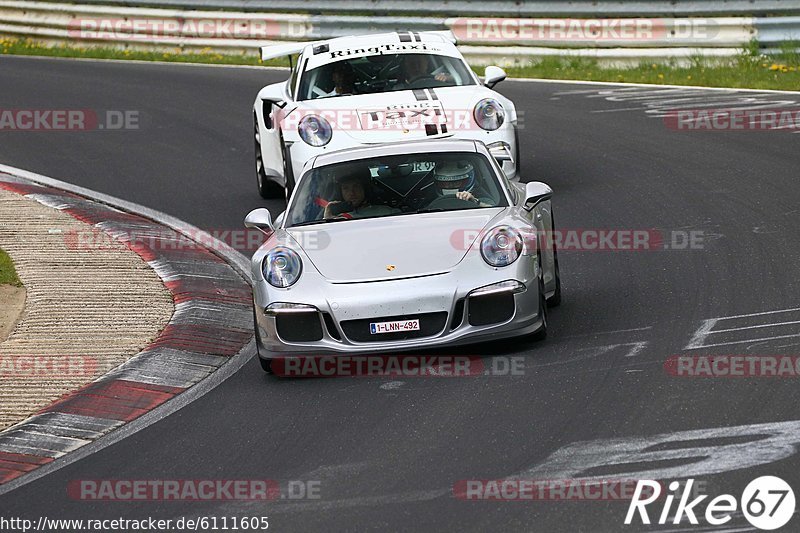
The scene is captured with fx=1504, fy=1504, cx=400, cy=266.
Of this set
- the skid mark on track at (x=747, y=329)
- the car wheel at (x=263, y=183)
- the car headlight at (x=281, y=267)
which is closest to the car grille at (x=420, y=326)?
the car headlight at (x=281, y=267)

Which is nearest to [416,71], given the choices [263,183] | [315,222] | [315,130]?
[315,130]

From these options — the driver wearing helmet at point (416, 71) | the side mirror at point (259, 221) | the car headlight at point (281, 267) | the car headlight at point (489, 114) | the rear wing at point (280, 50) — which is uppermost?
the rear wing at point (280, 50)

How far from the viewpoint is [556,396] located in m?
7.58

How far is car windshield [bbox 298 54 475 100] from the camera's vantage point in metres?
13.2

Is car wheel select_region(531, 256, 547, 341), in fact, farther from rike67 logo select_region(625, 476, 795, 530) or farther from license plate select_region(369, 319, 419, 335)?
rike67 logo select_region(625, 476, 795, 530)

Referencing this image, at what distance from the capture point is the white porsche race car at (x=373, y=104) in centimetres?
1227

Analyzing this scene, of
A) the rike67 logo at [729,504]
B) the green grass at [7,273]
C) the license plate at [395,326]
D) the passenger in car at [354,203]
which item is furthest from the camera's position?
the green grass at [7,273]

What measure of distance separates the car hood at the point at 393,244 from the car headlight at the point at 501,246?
103mm

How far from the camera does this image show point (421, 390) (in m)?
7.93

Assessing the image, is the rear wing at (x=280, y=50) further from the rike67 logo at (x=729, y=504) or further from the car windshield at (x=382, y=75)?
the rike67 logo at (x=729, y=504)

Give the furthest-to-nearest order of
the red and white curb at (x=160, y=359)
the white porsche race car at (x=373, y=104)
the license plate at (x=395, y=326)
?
the white porsche race car at (x=373, y=104) < the license plate at (x=395, y=326) < the red and white curb at (x=160, y=359)

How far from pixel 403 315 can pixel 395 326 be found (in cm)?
8

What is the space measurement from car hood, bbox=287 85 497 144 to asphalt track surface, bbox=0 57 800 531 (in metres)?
1.20

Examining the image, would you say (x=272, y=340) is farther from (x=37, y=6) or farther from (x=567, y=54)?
(x=37, y=6)
